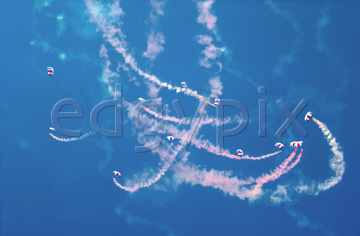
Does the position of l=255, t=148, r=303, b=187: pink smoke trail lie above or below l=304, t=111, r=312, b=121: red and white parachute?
below

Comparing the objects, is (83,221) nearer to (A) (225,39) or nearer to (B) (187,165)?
(B) (187,165)

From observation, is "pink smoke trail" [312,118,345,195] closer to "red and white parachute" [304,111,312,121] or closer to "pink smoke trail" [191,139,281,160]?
"red and white parachute" [304,111,312,121]

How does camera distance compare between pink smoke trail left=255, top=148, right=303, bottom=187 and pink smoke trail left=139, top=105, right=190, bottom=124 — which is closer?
pink smoke trail left=255, top=148, right=303, bottom=187

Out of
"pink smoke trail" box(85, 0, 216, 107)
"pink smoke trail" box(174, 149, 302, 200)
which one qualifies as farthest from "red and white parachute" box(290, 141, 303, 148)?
"pink smoke trail" box(85, 0, 216, 107)

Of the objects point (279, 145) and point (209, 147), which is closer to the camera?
point (279, 145)

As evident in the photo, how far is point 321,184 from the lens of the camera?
3.94 m

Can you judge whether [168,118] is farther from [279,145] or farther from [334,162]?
[334,162]

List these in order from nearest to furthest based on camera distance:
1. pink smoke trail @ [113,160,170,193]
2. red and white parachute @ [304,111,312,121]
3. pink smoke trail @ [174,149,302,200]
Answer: red and white parachute @ [304,111,312,121] < pink smoke trail @ [174,149,302,200] < pink smoke trail @ [113,160,170,193]

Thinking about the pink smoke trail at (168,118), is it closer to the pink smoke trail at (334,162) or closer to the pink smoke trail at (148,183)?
the pink smoke trail at (148,183)

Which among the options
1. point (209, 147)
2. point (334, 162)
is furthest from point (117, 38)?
point (334, 162)

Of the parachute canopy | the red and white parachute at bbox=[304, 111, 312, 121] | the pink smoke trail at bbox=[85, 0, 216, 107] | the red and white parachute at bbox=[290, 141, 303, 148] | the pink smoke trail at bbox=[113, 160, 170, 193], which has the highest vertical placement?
the red and white parachute at bbox=[304, 111, 312, 121]

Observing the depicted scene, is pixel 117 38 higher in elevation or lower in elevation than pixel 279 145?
lower

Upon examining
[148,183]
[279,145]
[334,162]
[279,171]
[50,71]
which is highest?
[334,162]

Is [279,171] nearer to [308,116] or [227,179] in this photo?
[227,179]
